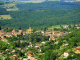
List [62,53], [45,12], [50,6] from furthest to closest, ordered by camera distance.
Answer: [50,6]
[45,12]
[62,53]

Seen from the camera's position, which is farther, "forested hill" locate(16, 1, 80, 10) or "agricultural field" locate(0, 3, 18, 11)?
"forested hill" locate(16, 1, 80, 10)

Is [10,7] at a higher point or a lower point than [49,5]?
higher

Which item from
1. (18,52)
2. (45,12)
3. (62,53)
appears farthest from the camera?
(45,12)

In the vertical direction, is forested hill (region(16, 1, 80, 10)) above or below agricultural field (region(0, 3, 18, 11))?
below

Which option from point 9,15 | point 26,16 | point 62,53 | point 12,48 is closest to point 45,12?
point 26,16

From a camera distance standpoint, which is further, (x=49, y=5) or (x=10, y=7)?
(x=49, y=5)

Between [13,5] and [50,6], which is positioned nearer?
[13,5]

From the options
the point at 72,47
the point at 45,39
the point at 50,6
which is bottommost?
the point at 50,6

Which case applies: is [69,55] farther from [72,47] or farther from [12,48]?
[12,48]

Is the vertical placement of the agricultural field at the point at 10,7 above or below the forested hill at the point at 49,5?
above

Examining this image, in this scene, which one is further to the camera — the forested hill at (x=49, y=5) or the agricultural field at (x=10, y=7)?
the forested hill at (x=49, y=5)

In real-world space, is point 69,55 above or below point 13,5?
above
